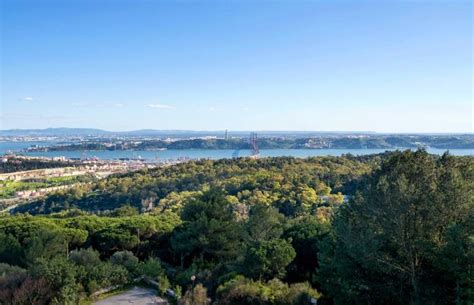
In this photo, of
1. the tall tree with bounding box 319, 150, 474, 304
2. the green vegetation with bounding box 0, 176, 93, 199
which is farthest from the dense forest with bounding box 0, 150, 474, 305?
the green vegetation with bounding box 0, 176, 93, 199

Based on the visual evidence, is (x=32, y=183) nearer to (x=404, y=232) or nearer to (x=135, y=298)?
(x=135, y=298)

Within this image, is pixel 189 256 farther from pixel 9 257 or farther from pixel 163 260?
pixel 9 257

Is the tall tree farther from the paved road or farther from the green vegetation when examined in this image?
the green vegetation

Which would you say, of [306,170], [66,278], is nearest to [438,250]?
[66,278]

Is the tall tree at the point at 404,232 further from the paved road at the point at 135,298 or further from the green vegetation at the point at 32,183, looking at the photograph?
the green vegetation at the point at 32,183

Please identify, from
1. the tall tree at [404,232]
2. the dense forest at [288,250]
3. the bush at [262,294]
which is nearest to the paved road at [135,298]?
the dense forest at [288,250]
